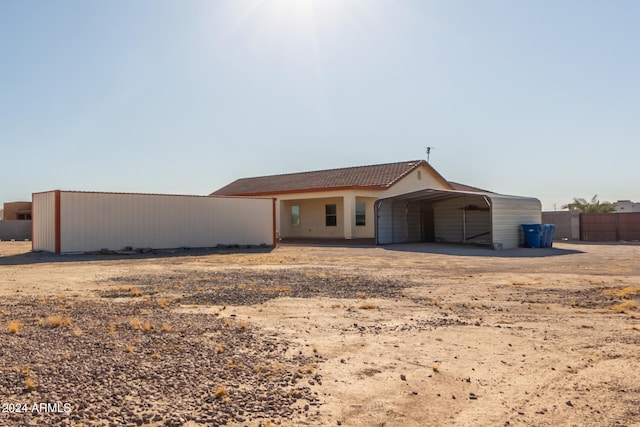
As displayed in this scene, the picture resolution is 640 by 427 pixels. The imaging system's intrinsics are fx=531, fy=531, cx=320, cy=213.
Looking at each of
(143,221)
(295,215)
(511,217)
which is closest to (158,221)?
(143,221)

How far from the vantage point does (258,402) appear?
4.27 meters

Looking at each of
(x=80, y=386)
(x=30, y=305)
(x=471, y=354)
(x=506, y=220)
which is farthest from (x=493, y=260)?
(x=80, y=386)

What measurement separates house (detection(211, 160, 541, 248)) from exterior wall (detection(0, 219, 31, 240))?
15364mm

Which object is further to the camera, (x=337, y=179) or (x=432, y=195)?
(x=337, y=179)

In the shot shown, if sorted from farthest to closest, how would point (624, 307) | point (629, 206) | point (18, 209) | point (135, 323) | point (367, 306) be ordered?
point (629, 206)
point (18, 209)
point (367, 306)
point (624, 307)
point (135, 323)

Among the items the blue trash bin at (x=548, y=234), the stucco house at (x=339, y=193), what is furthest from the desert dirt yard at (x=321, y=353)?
the stucco house at (x=339, y=193)

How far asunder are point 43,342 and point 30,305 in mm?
2986

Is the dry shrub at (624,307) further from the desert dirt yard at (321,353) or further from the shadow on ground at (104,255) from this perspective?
the shadow on ground at (104,255)

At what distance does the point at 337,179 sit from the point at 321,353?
25484 mm

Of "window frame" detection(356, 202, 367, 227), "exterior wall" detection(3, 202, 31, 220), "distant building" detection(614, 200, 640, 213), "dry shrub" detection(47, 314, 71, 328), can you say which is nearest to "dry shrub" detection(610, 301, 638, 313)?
"dry shrub" detection(47, 314, 71, 328)

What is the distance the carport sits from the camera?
2347cm

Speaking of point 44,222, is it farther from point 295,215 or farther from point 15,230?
point 15,230

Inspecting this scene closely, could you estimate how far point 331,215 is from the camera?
101 ft

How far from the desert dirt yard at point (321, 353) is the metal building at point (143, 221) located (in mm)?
9356
